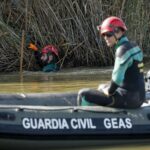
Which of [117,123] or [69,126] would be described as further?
[117,123]

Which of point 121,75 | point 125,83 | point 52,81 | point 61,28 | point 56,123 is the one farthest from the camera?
point 61,28

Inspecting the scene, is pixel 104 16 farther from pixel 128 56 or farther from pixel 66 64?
pixel 128 56

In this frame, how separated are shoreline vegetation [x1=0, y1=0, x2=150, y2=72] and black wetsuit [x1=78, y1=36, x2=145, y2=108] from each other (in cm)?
792

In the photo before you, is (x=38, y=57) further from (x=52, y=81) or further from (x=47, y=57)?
(x=52, y=81)

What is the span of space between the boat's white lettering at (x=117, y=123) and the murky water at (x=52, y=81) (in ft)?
14.4

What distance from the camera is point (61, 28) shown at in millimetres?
15617

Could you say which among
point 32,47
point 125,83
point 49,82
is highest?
point 32,47

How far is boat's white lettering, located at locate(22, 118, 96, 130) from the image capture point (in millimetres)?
7117

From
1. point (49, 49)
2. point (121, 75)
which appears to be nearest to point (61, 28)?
point (49, 49)

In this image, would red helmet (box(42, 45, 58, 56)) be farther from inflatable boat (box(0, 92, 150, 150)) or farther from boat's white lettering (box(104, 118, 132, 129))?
boat's white lettering (box(104, 118, 132, 129))

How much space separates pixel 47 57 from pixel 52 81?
5.29ft

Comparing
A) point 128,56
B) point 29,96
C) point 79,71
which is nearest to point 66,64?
point 79,71

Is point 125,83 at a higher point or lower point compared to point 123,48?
lower

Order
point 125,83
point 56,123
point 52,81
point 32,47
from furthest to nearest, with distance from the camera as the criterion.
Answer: point 32,47 → point 52,81 → point 125,83 → point 56,123
